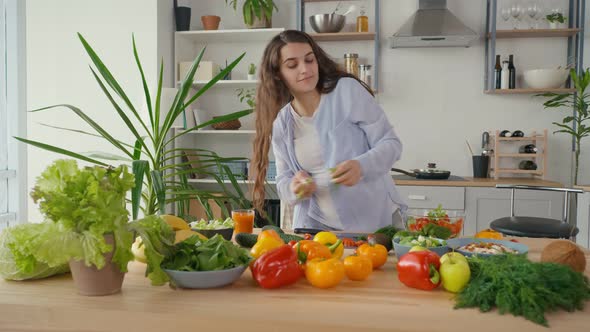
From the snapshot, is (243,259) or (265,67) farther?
(265,67)

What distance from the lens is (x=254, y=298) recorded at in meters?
1.06

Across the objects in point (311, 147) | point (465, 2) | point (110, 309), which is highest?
point (465, 2)

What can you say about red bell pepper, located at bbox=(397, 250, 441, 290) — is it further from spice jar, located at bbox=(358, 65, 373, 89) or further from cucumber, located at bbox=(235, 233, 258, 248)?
spice jar, located at bbox=(358, 65, 373, 89)

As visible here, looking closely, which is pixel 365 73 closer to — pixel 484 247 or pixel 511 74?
pixel 511 74

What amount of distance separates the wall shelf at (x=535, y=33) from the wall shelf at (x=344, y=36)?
95 centimetres

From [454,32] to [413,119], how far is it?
808 mm

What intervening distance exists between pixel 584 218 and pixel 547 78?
3.61 feet

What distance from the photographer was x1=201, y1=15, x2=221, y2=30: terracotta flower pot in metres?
4.27

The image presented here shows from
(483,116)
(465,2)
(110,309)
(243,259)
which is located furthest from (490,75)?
(110,309)

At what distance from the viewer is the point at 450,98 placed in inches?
170

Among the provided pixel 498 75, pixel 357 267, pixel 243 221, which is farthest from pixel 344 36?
pixel 357 267

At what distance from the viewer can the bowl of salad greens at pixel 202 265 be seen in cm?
109

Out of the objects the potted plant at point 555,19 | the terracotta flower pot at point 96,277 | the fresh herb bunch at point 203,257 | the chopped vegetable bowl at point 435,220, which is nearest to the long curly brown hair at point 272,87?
the chopped vegetable bowl at point 435,220

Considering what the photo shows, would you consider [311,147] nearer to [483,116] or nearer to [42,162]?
[483,116]
